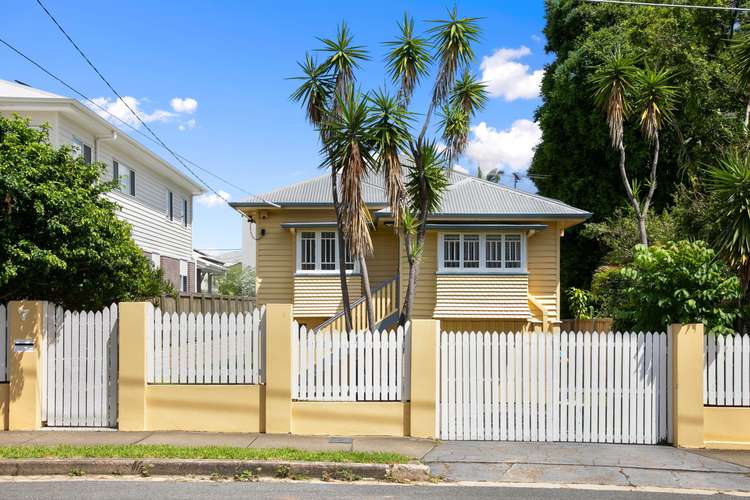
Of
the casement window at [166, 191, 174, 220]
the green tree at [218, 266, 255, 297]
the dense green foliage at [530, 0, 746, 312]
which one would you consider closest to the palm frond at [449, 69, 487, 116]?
the dense green foliage at [530, 0, 746, 312]

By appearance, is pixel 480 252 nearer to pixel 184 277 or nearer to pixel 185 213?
pixel 184 277

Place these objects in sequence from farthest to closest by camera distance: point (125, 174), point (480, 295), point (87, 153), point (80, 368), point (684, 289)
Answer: point (125, 174) < point (87, 153) < point (480, 295) < point (80, 368) < point (684, 289)

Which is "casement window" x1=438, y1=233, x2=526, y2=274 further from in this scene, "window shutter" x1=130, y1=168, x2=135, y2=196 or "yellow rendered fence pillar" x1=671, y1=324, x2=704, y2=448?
"window shutter" x1=130, y1=168, x2=135, y2=196

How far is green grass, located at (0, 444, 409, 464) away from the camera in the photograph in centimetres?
872

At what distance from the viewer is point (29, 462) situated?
8.47 meters

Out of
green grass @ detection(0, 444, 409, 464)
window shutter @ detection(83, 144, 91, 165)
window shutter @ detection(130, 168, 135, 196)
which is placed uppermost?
window shutter @ detection(83, 144, 91, 165)

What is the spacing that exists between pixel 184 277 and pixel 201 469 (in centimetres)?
2283

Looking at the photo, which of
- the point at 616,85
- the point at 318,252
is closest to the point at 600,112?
the point at 616,85

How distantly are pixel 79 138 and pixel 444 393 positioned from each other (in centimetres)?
1416

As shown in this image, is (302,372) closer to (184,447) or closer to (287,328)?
(287,328)

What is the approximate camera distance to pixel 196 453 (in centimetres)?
891

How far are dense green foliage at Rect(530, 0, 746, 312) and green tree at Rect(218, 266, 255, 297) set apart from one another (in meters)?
23.5

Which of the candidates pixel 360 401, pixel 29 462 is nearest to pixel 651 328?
pixel 360 401

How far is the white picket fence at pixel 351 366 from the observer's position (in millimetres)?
10492
